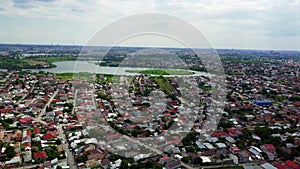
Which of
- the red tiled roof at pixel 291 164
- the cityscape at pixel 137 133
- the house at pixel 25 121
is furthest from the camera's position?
the house at pixel 25 121

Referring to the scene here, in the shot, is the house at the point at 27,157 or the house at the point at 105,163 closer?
the house at the point at 105,163

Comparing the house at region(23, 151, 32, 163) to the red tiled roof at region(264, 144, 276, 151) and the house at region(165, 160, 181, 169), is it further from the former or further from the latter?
the red tiled roof at region(264, 144, 276, 151)

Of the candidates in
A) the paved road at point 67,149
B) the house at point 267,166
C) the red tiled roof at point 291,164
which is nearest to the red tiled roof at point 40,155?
the paved road at point 67,149

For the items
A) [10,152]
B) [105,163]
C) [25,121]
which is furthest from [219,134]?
[25,121]

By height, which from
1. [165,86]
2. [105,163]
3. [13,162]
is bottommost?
[13,162]

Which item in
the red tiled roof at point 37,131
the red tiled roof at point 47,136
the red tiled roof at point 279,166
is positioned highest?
the red tiled roof at point 279,166

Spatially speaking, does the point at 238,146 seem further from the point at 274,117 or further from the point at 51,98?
the point at 51,98

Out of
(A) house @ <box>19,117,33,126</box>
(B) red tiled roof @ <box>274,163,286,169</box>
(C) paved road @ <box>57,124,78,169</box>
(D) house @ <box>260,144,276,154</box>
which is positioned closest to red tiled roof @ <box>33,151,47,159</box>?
(C) paved road @ <box>57,124,78,169</box>

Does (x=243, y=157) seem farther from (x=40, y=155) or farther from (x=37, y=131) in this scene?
(x=37, y=131)

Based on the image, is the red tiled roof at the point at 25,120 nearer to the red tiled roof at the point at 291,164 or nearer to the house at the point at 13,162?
the house at the point at 13,162

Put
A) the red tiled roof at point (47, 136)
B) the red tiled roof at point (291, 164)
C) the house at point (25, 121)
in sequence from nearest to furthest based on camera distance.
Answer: the red tiled roof at point (291, 164)
the red tiled roof at point (47, 136)
the house at point (25, 121)

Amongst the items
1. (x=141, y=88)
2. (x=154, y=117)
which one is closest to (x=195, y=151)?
(x=154, y=117)
